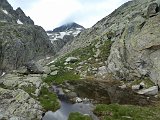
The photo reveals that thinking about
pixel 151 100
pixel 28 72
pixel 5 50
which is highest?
pixel 5 50

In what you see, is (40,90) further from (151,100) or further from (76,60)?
(76,60)

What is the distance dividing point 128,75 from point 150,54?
9.83 meters

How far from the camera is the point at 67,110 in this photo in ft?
187

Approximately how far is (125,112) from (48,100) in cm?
1771

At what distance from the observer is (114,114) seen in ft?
171

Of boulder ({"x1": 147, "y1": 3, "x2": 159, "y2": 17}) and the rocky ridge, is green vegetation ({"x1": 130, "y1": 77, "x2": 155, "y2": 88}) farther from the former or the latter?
the rocky ridge

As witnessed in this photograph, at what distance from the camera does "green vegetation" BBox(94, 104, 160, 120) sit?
50.4 metres

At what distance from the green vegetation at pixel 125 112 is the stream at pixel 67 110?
72.3 inches

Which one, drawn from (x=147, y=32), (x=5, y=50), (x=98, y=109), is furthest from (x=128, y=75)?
(x=5, y=50)

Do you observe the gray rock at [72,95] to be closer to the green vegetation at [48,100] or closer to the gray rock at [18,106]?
the green vegetation at [48,100]

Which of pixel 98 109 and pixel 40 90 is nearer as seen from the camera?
pixel 98 109

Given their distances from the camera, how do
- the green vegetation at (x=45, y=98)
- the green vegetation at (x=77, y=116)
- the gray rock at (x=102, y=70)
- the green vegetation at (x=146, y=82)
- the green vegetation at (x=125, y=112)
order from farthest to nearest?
the gray rock at (x=102, y=70) → the green vegetation at (x=146, y=82) → the green vegetation at (x=45, y=98) → the green vegetation at (x=125, y=112) → the green vegetation at (x=77, y=116)

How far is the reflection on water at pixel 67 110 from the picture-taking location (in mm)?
51938

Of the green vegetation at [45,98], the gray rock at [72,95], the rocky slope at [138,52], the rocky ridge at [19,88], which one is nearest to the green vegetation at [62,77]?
the rocky ridge at [19,88]
